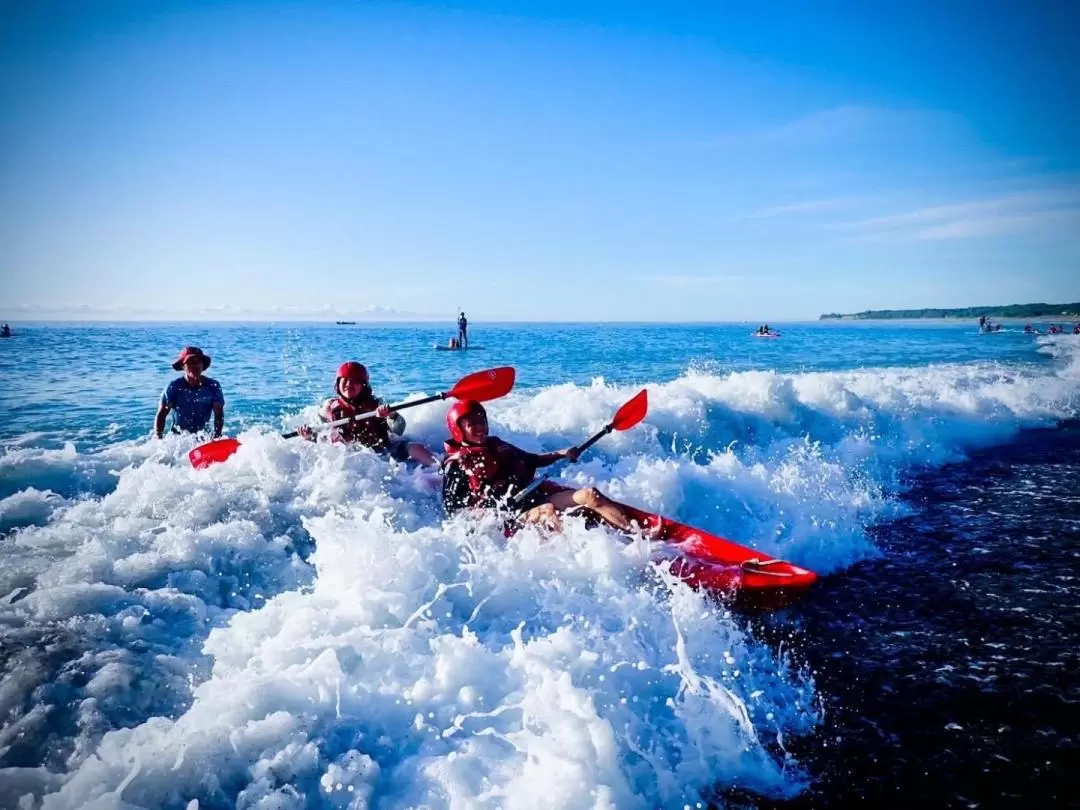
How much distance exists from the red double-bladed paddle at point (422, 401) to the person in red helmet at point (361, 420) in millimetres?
117

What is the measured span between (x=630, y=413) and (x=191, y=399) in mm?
6040

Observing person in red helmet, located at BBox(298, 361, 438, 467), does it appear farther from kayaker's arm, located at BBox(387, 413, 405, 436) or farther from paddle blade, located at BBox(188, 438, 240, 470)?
paddle blade, located at BBox(188, 438, 240, 470)

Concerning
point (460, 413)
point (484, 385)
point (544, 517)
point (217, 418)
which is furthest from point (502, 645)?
point (217, 418)

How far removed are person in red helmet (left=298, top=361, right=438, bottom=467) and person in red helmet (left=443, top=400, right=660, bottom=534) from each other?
1.90 meters

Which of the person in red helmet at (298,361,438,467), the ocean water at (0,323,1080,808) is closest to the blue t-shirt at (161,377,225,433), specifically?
the ocean water at (0,323,1080,808)

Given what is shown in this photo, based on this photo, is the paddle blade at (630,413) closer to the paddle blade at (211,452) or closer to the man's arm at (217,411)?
the paddle blade at (211,452)

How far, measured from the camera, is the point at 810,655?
4195 millimetres

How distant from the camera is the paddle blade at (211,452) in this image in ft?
23.1

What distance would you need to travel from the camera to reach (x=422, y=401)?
26.0ft

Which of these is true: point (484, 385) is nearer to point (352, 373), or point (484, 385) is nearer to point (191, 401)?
point (352, 373)

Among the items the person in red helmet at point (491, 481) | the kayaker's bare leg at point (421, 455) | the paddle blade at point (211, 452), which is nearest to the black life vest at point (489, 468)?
the person in red helmet at point (491, 481)

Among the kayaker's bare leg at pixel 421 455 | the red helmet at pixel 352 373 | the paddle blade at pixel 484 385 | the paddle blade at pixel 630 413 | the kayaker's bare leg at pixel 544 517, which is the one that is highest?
the red helmet at pixel 352 373

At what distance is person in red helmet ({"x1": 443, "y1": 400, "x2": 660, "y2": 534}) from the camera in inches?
213

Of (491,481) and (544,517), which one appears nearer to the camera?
(544,517)
